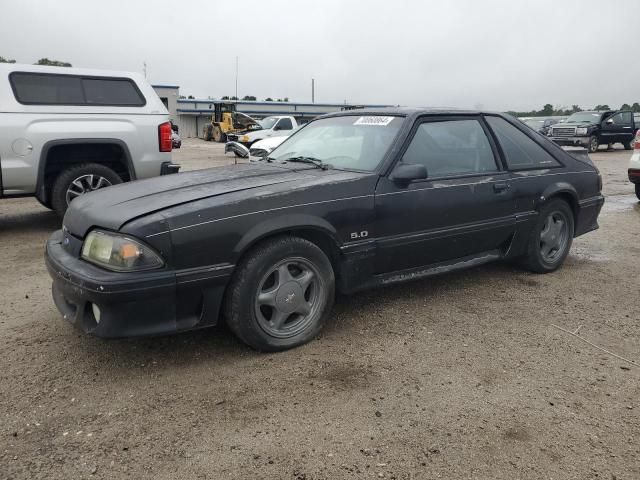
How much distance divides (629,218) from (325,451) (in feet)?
23.4

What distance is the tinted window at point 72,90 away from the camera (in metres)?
6.06

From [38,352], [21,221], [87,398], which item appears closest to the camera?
[87,398]

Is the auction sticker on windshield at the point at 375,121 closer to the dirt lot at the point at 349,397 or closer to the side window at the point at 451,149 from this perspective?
the side window at the point at 451,149

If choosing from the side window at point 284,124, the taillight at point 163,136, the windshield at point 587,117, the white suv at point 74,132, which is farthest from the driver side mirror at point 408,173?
the windshield at point 587,117

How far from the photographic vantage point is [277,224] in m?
3.03

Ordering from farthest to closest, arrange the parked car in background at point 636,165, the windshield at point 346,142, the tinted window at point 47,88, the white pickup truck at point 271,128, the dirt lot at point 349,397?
1. the white pickup truck at point 271,128
2. the parked car in background at point 636,165
3. the tinted window at point 47,88
4. the windshield at point 346,142
5. the dirt lot at point 349,397

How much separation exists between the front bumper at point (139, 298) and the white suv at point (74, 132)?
3.58 metres

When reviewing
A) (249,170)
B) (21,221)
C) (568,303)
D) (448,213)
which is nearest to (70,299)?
(249,170)

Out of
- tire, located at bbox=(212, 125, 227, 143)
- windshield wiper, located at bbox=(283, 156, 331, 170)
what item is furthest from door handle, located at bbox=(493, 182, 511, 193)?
tire, located at bbox=(212, 125, 227, 143)

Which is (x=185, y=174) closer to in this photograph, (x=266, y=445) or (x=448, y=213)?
(x=448, y=213)

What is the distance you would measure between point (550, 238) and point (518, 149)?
2.92 ft

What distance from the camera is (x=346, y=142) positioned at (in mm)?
4004

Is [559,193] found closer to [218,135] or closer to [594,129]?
[594,129]

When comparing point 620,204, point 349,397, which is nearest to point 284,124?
point 620,204
